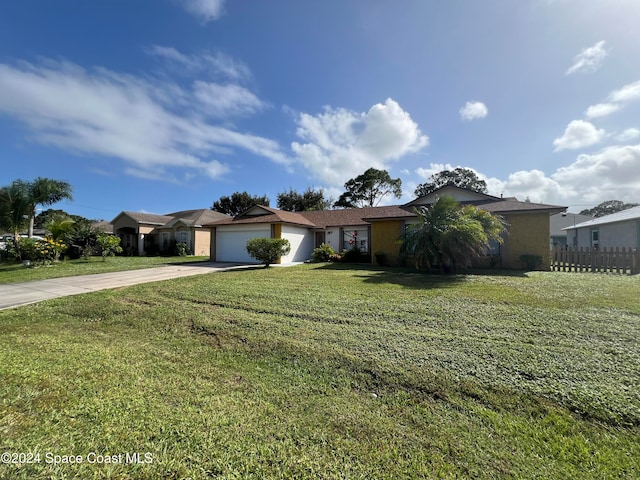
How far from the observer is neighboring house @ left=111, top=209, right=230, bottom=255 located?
27172 mm

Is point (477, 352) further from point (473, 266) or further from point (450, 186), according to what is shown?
point (450, 186)

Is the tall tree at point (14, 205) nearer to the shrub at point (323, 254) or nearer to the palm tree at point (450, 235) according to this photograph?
the shrub at point (323, 254)

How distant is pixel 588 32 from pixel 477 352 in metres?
11.8

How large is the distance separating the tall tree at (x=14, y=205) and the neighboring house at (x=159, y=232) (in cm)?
1066

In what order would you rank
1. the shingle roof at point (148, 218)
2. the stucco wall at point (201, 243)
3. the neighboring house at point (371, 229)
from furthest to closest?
1. the shingle roof at point (148, 218)
2. the stucco wall at point (201, 243)
3. the neighboring house at point (371, 229)

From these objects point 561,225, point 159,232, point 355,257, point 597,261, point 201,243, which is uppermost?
point 561,225

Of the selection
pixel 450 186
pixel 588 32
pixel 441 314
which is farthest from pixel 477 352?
pixel 450 186

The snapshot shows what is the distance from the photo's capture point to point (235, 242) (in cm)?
2025

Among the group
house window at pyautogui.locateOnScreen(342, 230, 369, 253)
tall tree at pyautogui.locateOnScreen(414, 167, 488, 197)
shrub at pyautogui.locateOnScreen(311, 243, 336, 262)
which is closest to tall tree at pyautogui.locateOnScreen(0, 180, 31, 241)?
shrub at pyautogui.locateOnScreen(311, 243, 336, 262)

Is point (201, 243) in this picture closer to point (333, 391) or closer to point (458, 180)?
point (333, 391)

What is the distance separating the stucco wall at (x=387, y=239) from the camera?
53.1ft

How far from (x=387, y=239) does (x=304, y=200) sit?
28.1m

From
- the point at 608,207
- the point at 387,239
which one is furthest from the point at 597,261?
the point at 608,207

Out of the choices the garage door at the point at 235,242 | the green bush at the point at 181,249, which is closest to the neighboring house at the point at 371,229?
the garage door at the point at 235,242
